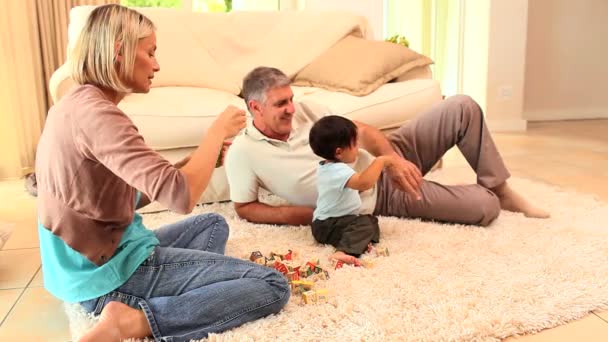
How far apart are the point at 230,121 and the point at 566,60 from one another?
4640 millimetres

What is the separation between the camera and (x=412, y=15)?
17.3 feet

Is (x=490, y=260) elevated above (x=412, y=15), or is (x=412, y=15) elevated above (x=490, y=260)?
(x=412, y=15)

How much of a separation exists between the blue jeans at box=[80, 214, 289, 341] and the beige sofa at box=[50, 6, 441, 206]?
1136mm

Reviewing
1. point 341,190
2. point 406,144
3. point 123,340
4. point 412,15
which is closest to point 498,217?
point 406,144

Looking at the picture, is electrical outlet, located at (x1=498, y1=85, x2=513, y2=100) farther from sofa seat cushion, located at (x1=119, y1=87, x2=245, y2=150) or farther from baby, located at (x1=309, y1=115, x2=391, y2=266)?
baby, located at (x1=309, y1=115, x2=391, y2=266)

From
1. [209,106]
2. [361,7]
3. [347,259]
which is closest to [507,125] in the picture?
[361,7]

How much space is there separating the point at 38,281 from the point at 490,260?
1.43m

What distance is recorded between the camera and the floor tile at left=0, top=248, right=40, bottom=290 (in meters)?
1.85

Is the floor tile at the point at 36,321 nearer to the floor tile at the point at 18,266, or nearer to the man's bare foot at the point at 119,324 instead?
the floor tile at the point at 18,266

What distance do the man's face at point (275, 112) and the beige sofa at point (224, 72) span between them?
0.46m

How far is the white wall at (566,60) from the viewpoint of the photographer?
5.04 metres

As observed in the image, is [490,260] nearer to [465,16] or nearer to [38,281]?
[38,281]

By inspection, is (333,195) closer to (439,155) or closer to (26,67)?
(439,155)

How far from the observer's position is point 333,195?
1.96m
